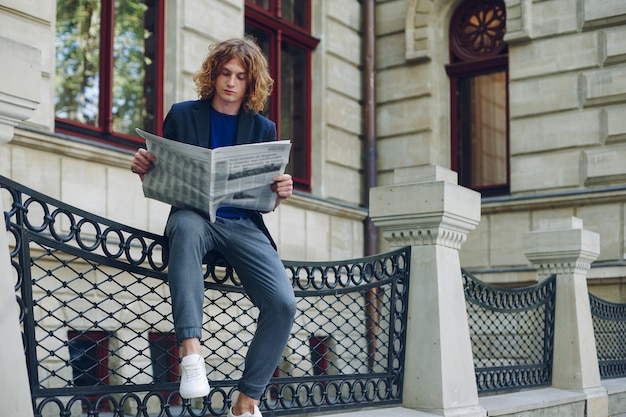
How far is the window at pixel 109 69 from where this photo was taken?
10.1m

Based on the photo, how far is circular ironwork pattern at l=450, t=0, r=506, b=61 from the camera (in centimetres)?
1466

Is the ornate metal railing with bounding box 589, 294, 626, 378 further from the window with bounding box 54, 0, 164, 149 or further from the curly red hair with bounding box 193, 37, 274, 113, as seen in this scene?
the curly red hair with bounding box 193, 37, 274, 113

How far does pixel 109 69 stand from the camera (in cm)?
1059

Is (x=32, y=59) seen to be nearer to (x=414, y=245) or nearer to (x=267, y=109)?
(x=414, y=245)

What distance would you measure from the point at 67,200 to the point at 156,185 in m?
5.23

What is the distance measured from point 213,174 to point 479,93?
11.4 metres

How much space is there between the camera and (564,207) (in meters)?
13.2

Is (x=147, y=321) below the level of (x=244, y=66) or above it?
below

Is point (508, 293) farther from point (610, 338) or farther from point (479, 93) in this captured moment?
point (479, 93)

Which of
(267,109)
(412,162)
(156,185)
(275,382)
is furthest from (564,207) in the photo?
(156,185)

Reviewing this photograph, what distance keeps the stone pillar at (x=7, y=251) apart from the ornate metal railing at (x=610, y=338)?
7.51m

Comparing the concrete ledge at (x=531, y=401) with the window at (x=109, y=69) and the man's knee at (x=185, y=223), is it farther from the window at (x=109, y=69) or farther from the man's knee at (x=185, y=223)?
the window at (x=109, y=69)

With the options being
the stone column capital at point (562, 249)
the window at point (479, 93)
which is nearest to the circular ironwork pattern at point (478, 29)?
the window at point (479, 93)

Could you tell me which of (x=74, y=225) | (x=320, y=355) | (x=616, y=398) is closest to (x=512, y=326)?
(x=616, y=398)
